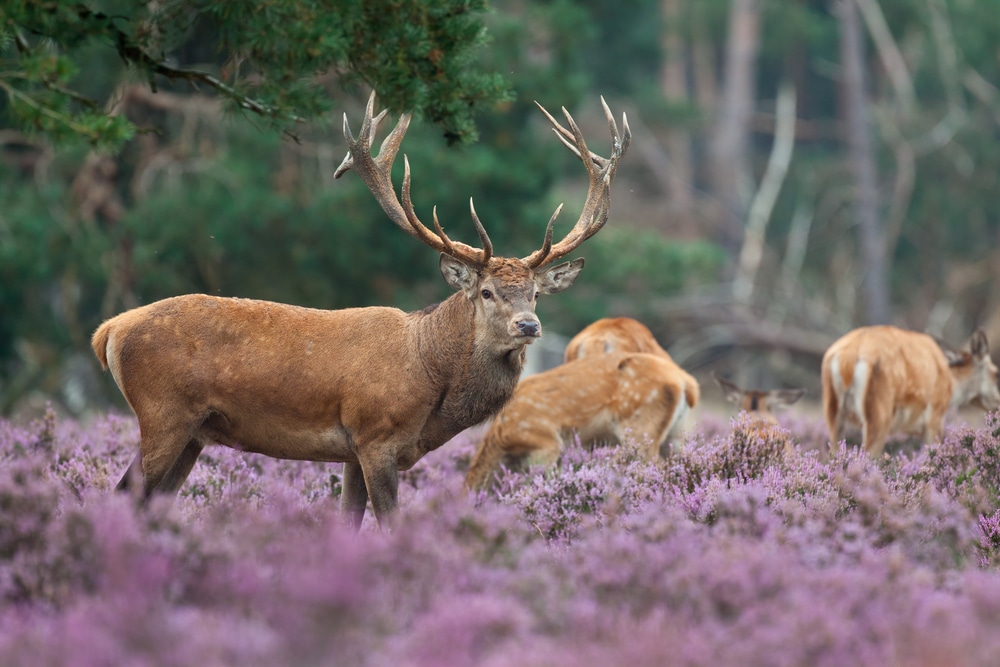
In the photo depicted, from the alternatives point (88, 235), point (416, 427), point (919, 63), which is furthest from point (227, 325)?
point (919, 63)

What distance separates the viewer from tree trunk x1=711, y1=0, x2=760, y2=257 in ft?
89.7

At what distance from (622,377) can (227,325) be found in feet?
10.3

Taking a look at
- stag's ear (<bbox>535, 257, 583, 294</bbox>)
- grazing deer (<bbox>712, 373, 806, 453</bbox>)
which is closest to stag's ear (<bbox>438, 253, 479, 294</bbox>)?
stag's ear (<bbox>535, 257, 583, 294</bbox>)

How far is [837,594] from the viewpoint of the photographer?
4.13 meters

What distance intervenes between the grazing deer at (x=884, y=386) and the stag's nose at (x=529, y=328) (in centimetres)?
376

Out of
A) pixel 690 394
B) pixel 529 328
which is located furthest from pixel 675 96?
pixel 529 328

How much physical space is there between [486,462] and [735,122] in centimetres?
2094

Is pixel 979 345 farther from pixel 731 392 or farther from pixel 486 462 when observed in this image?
pixel 486 462

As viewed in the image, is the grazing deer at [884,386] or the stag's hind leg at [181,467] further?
the grazing deer at [884,386]

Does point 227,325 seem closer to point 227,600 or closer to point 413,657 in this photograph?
point 227,600

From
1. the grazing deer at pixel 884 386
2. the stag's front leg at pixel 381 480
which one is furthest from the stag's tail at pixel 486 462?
the grazing deer at pixel 884 386

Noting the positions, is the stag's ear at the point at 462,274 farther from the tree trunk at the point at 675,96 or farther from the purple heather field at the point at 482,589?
the tree trunk at the point at 675,96

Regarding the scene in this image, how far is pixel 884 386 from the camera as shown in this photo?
29.8ft

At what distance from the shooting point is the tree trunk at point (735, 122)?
27.3 m
